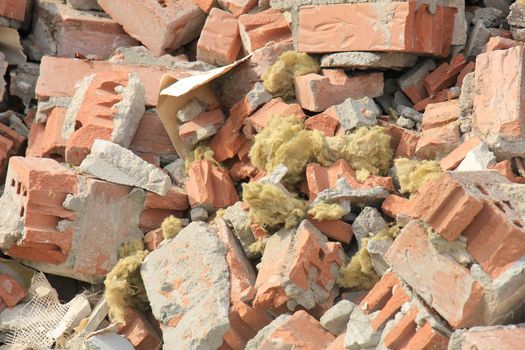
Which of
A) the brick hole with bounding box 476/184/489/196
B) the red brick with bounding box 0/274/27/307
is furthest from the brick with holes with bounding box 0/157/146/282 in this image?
the brick hole with bounding box 476/184/489/196

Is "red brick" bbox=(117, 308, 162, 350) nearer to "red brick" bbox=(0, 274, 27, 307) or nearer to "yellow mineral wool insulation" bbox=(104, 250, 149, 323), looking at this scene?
"yellow mineral wool insulation" bbox=(104, 250, 149, 323)

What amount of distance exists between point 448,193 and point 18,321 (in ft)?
9.08

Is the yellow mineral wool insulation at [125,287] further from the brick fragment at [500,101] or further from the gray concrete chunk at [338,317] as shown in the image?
the brick fragment at [500,101]

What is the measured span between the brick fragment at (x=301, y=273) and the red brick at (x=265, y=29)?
1596 mm

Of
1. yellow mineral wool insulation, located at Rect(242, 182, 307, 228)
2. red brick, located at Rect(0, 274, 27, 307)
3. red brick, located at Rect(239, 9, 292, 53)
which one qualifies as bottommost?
red brick, located at Rect(0, 274, 27, 307)

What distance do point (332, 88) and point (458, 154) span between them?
96 centimetres

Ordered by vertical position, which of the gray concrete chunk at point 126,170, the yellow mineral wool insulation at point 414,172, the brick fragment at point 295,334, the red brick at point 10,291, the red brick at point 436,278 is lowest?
the red brick at point 10,291

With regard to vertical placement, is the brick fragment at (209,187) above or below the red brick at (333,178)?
below

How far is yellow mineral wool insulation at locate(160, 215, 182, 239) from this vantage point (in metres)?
5.27

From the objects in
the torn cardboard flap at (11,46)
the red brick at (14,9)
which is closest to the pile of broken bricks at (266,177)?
the torn cardboard flap at (11,46)

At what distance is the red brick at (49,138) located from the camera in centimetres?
581

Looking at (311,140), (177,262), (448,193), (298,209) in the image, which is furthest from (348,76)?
(448,193)

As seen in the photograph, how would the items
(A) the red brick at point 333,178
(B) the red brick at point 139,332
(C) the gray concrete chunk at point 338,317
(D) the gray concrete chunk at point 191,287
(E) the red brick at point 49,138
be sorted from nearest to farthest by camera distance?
(C) the gray concrete chunk at point 338,317 → (D) the gray concrete chunk at point 191,287 → (A) the red brick at point 333,178 → (B) the red brick at point 139,332 → (E) the red brick at point 49,138

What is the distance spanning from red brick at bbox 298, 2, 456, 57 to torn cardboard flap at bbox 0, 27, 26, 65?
2.33 m
